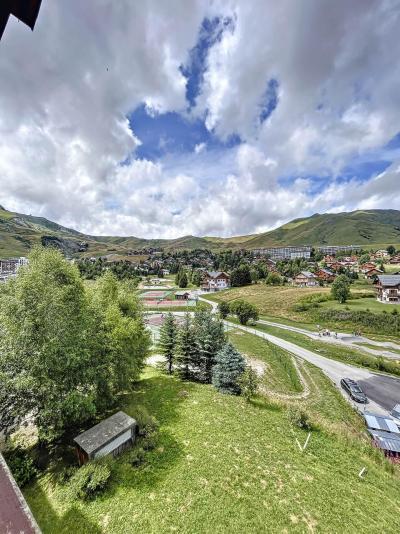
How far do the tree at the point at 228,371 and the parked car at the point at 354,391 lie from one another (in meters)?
13.6

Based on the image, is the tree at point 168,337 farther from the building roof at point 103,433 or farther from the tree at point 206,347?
the building roof at point 103,433

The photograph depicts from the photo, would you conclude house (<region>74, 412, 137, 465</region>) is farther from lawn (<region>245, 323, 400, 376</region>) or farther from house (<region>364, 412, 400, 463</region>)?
lawn (<region>245, 323, 400, 376</region>)

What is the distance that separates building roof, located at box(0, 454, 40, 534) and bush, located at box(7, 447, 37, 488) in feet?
23.8

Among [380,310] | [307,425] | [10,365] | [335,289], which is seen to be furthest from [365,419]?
[335,289]

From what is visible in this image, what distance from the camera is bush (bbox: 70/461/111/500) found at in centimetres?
1123

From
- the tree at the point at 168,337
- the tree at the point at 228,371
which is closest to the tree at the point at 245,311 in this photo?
the tree at the point at 168,337

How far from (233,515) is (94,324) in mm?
12770

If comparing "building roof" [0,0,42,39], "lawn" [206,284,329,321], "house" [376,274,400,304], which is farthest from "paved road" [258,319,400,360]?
"building roof" [0,0,42,39]

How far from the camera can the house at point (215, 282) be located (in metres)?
112

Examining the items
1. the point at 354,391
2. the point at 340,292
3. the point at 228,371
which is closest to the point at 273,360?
the point at 354,391

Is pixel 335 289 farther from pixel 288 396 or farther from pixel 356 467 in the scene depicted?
pixel 356 467

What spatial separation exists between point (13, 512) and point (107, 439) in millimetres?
7385

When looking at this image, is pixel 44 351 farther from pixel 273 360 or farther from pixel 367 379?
pixel 367 379

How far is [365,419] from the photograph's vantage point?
73.3 feet
